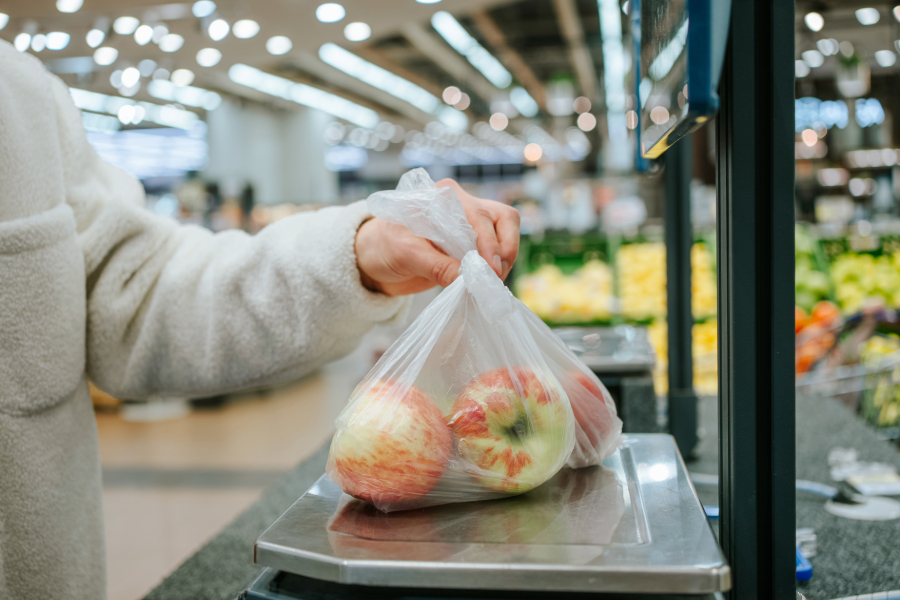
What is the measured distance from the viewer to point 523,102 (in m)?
11.9

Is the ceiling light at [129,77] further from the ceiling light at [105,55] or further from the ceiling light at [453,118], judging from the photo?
the ceiling light at [453,118]

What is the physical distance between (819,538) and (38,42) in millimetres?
5465

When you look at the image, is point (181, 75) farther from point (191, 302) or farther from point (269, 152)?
point (191, 302)

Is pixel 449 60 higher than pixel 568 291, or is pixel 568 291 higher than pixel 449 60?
pixel 449 60

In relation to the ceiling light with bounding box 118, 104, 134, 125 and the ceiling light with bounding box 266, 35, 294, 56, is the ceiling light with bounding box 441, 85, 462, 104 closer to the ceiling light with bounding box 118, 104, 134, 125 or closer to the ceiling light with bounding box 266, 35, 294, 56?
the ceiling light with bounding box 266, 35, 294, 56

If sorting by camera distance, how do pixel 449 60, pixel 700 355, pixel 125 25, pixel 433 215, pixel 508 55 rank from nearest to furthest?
pixel 433 215
pixel 700 355
pixel 125 25
pixel 508 55
pixel 449 60

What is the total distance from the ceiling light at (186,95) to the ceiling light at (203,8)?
454 centimetres

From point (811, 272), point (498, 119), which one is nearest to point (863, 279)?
point (811, 272)

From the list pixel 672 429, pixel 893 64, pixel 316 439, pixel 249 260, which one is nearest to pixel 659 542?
pixel 249 260

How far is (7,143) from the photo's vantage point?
0.81 metres

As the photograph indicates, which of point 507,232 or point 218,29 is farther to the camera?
point 218,29

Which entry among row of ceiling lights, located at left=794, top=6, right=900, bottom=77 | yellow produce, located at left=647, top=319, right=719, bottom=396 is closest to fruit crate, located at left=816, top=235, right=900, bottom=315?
yellow produce, located at left=647, top=319, right=719, bottom=396

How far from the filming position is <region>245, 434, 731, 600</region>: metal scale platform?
0.46 m

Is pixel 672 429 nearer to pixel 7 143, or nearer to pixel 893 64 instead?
pixel 7 143
